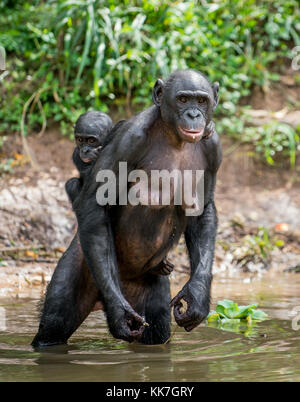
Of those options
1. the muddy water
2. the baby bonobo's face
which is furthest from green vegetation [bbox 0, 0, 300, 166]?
the muddy water

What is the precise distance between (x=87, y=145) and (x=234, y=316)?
1.82 metres

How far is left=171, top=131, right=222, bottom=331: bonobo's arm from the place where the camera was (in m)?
4.37

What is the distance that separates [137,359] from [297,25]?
8.52m

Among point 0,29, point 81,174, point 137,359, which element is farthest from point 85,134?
point 0,29

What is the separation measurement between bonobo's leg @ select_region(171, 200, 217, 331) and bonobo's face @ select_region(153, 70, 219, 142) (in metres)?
0.68

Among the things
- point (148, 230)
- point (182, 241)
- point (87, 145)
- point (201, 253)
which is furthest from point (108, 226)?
point (182, 241)

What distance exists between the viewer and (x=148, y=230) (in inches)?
179

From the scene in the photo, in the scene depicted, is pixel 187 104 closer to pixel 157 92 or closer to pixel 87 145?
pixel 157 92

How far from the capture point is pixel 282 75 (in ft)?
37.0

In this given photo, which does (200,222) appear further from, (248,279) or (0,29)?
(0,29)

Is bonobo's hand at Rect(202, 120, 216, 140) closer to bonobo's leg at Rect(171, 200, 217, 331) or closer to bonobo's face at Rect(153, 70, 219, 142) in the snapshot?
bonobo's face at Rect(153, 70, 219, 142)

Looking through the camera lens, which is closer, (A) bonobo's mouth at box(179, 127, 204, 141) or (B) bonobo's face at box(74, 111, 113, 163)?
(A) bonobo's mouth at box(179, 127, 204, 141)

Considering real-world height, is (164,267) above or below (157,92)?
below

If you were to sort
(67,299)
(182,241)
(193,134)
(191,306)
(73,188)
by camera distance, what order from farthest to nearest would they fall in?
(182,241)
(73,188)
(67,299)
(191,306)
(193,134)
